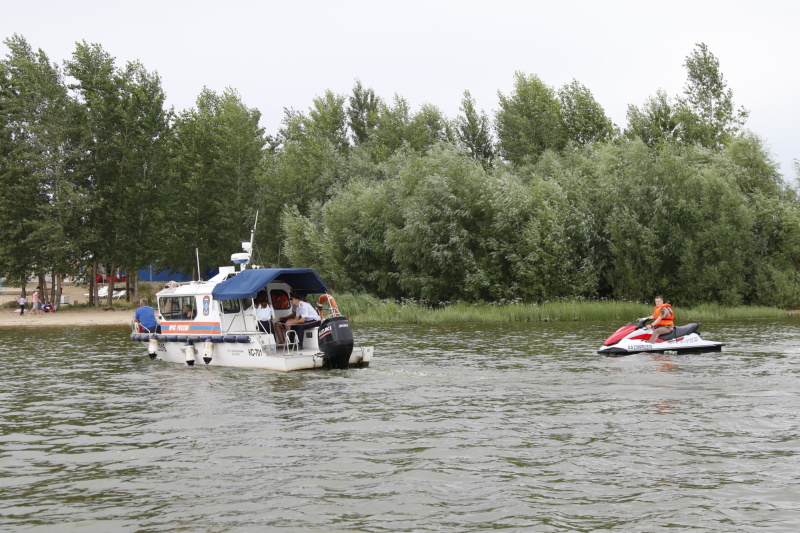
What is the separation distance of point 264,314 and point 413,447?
40.5 feet

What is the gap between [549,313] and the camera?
46.1 meters

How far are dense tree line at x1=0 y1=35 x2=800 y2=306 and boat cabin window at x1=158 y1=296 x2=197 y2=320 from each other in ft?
85.6

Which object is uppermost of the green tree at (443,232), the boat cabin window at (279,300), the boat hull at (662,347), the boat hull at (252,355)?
the green tree at (443,232)

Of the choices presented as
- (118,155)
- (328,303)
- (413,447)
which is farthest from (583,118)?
(413,447)

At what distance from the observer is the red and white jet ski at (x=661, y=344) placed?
27.2 m

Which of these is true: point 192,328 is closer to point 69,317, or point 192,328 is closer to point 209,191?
point 69,317

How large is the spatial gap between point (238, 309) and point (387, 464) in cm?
1411

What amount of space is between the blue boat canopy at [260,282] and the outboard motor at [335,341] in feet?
7.91

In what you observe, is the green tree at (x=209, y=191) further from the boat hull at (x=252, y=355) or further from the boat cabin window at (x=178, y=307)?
the boat hull at (x=252, y=355)

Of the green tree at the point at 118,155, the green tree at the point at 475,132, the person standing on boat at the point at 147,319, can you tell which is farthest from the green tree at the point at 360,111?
the person standing on boat at the point at 147,319

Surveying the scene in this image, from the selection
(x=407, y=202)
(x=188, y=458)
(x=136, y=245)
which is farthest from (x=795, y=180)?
(x=188, y=458)

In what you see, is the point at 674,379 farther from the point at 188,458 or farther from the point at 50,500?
the point at 50,500

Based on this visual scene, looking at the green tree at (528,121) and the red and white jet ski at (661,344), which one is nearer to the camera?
the red and white jet ski at (661,344)

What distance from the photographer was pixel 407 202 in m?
56.0
